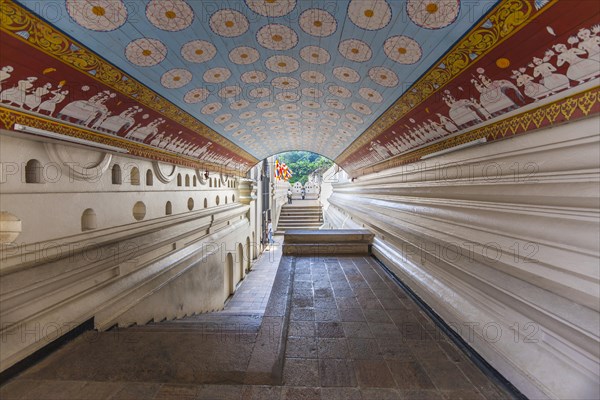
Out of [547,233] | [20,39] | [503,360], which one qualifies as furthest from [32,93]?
[503,360]

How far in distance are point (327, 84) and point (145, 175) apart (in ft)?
9.90

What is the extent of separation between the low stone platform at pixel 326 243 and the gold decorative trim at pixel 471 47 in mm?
2819

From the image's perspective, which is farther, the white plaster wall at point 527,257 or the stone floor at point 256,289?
the stone floor at point 256,289

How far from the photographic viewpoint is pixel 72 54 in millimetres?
2459

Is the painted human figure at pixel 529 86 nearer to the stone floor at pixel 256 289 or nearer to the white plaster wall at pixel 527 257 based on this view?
the white plaster wall at pixel 527 257

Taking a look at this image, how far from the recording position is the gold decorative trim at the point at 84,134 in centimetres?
235

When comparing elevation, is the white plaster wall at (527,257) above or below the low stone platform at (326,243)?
above

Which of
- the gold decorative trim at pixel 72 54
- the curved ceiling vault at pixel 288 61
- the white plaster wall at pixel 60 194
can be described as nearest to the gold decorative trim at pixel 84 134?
the curved ceiling vault at pixel 288 61

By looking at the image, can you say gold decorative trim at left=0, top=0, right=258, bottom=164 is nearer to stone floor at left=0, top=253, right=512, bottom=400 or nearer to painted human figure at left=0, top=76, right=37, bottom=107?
painted human figure at left=0, top=76, right=37, bottom=107

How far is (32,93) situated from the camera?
2.43 m

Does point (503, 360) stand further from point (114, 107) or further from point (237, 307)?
point (237, 307)

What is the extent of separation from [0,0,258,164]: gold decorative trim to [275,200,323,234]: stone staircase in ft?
52.4

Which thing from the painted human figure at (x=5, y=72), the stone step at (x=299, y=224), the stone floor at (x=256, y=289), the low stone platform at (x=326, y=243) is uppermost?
the painted human figure at (x=5, y=72)

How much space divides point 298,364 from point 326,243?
12.6 feet
